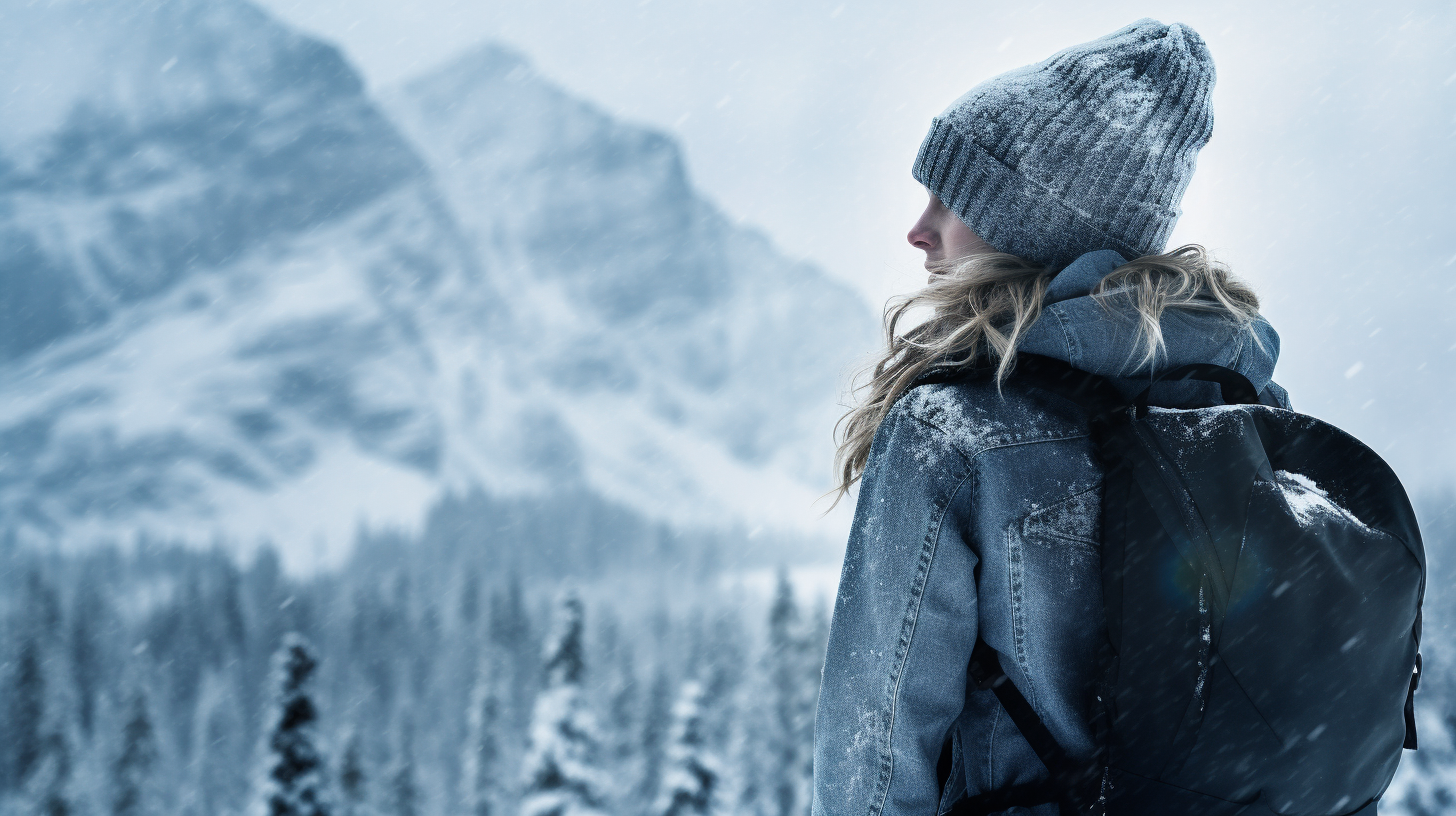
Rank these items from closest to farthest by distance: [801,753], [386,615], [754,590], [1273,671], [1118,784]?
1. [1273,671]
2. [1118,784]
3. [801,753]
4. [386,615]
5. [754,590]

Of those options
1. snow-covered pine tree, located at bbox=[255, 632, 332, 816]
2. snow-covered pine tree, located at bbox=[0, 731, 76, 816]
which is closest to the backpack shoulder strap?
snow-covered pine tree, located at bbox=[255, 632, 332, 816]

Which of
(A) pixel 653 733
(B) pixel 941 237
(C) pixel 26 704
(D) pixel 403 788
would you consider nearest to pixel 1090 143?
(B) pixel 941 237

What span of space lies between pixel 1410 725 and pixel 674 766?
61.6 ft

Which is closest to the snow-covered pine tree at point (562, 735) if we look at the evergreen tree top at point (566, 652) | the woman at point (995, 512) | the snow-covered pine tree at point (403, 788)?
the evergreen tree top at point (566, 652)

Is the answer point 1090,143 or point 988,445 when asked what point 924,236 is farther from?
point 988,445

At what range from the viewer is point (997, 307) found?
1.75 metres

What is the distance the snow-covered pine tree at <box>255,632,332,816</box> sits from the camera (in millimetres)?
15992

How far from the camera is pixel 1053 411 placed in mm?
1639

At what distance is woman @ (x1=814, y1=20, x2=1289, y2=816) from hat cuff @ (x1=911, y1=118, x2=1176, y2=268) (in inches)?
4.9

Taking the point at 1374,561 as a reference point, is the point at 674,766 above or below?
below

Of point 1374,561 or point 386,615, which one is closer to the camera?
point 1374,561

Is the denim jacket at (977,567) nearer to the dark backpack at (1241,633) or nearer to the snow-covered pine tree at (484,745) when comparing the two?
the dark backpack at (1241,633)

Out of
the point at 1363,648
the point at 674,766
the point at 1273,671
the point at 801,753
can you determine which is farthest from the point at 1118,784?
the point at 801,753

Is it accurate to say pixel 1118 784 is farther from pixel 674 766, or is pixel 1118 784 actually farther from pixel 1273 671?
pixel 674 766
